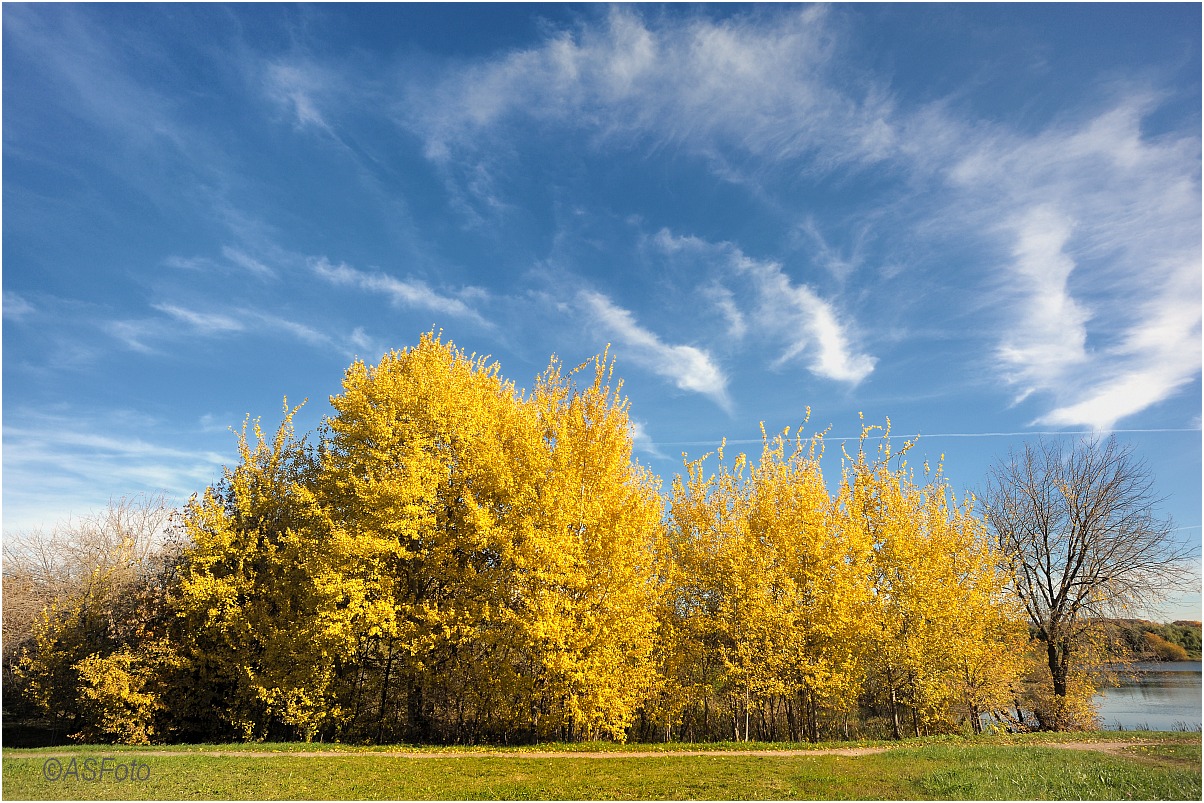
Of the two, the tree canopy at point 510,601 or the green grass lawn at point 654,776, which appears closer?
the green grass lawn at point 654,776

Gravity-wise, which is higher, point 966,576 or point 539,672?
point 966,576

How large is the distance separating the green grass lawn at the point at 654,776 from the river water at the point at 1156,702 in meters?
12.3

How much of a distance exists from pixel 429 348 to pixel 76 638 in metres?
14.2

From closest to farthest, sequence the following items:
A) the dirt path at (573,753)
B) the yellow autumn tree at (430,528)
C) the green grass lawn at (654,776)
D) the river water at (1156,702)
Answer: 1. the green grass lawn at (654,776)
2. the dirt path at (573,753)
3. the yellow autumn tree at (430,528)
4. the river water at (1156,702)

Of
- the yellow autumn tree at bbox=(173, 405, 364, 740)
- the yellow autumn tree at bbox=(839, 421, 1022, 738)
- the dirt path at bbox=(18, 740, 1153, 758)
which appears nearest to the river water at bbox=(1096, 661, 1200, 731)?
the yellow autumn tree at bbox=(839, 421, 1022, 738)

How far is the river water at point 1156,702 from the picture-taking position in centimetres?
2225

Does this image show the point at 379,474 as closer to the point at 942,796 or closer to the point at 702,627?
Answer: the point at 702,627

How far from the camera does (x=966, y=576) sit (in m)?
20.1

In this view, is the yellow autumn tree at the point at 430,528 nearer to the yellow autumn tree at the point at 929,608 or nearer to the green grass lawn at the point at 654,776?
the green grass lawn at the point at 654,776

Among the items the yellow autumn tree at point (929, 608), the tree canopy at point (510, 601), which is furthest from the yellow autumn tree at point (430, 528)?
the yellow autumn tree at point (929, 608)

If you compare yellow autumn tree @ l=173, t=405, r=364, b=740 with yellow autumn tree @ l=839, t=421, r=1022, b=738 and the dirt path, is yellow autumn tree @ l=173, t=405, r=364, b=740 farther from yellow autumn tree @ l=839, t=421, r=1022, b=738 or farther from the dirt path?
yellow autumn tree @ l=839, t=421, r=1022, b=738

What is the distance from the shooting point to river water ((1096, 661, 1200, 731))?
22.2 meters

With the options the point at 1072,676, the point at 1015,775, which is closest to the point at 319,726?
the point at 1015,775

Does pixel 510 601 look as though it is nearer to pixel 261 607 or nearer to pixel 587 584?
pixel 587 584
